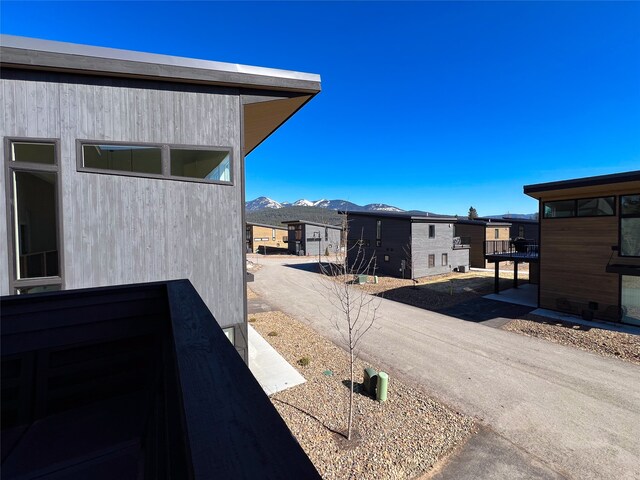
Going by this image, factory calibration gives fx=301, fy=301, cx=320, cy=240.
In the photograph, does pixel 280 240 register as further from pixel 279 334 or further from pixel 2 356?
pixel 2 356

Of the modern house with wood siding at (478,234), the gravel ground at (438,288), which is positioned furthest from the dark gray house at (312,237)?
the gravel ground at (438,288)

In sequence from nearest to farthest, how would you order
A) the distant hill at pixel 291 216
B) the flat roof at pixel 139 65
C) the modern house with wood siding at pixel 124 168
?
the flat roof at pixel 139 65, the modern house with wood siding at pixel 124 168, the distant hill at pixel 291 216

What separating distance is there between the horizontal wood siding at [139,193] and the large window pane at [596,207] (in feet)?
52.7

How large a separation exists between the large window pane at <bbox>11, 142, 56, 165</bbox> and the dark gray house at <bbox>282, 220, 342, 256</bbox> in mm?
37820

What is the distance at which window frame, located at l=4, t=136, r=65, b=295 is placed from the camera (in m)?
5.17

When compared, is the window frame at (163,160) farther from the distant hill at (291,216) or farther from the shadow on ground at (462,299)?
the distant hill at (291,216)

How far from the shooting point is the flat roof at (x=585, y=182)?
11812 millimetres

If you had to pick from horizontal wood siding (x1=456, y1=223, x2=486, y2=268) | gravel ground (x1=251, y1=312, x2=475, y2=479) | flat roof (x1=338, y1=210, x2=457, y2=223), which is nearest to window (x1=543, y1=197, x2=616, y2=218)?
flat roof (x1=338, y1=210, x2=457, y2=223)

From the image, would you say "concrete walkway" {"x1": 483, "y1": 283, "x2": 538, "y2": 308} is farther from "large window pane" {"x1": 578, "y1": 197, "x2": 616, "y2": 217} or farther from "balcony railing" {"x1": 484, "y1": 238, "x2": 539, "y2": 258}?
"large window pane" {"x1": 578, "y1": 197, "x2": 616, "y2": 217}

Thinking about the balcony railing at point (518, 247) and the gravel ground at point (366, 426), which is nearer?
the gravel ground at point (366, 426)

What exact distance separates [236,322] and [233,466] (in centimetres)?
627

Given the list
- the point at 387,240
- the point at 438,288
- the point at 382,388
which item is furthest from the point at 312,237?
the point at 382,388

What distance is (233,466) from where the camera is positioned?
77 centimetres

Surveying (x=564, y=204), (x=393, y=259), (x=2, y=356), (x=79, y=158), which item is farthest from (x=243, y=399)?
(x=393, y=259)
